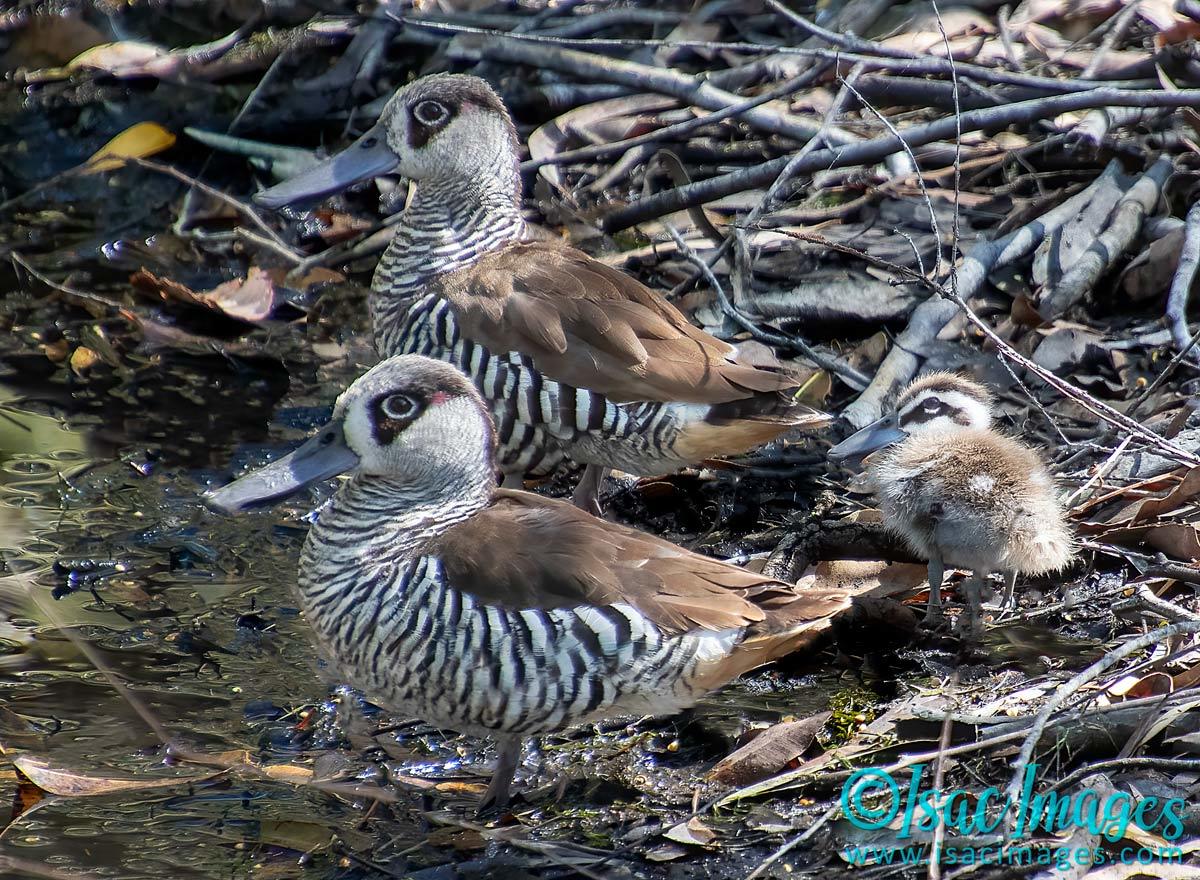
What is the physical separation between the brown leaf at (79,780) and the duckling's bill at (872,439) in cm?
230

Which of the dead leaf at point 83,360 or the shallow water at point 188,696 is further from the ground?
the dead leaf at point 83,360

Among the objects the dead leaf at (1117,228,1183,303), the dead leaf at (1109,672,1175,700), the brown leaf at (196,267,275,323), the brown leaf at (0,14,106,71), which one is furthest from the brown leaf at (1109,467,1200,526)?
the brown leaf at (0,14,106,71)

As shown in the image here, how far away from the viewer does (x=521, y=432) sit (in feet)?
16.5

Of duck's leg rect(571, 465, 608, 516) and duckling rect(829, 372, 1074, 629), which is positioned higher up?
duckling rect(829, 372, 1074, 629)

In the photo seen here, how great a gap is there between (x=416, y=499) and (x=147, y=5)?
18.7 feet

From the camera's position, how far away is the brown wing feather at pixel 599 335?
4.93 metres

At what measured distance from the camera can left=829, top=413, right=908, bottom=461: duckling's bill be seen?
486 centimetres

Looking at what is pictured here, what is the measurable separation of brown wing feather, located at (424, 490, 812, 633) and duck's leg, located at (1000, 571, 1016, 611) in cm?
80

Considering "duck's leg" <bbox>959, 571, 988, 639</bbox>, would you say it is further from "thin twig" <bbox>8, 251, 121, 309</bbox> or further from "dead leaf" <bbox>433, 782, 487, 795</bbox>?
"thin twig" <bbox>8, 251, 121, 309</bbox>

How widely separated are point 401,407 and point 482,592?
0.58 meters

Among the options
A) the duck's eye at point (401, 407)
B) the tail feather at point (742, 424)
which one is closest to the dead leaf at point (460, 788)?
the duck's eye at point (401, 407)

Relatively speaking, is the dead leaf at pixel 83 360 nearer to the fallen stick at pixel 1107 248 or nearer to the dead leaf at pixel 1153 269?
the fallen stick at pixel 1107 248

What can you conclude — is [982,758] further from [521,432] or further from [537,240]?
[537,240]

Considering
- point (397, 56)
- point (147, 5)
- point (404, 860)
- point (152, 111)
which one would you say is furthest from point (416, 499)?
point (147, 5)
